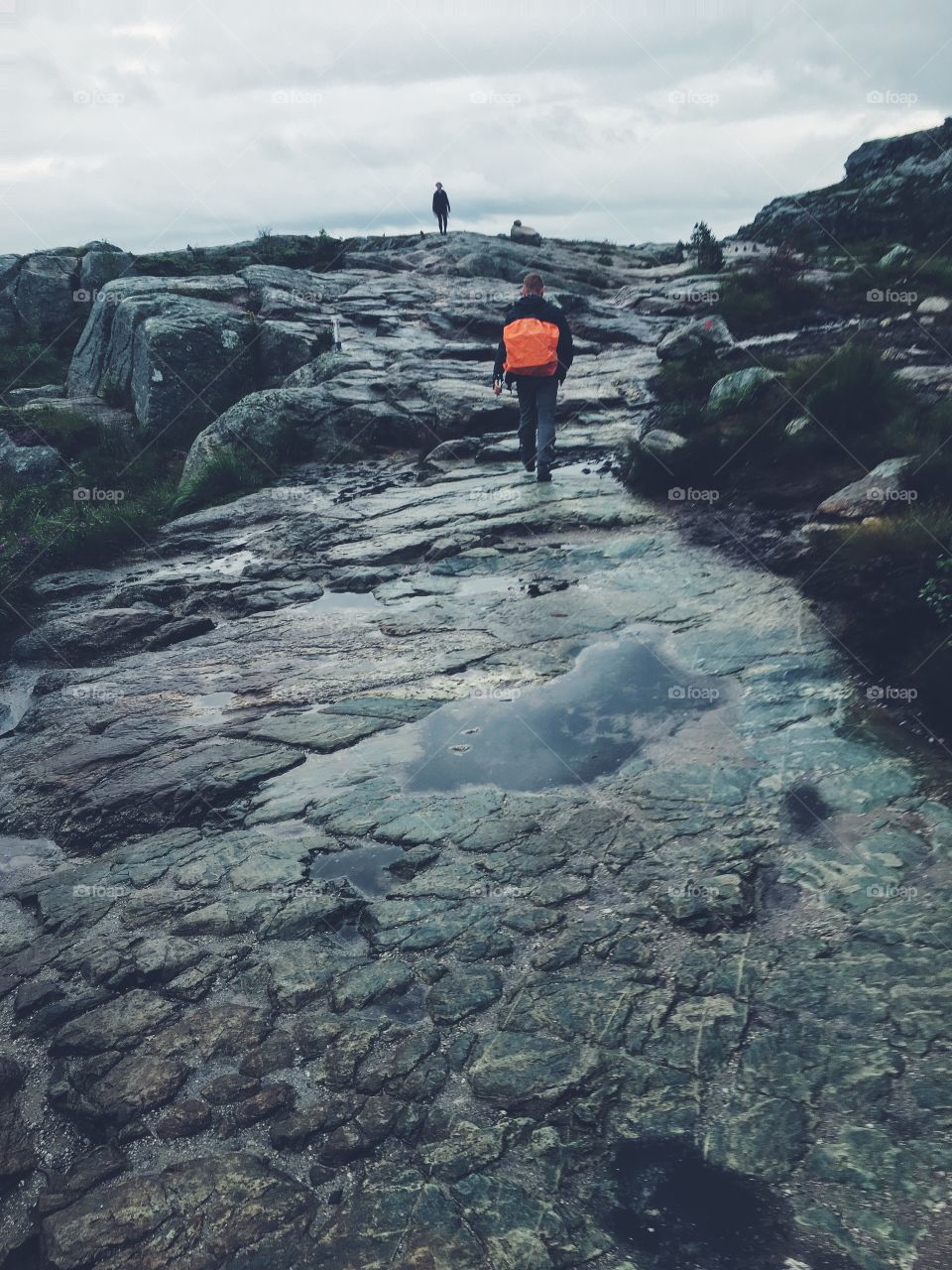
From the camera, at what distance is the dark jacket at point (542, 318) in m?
9.18

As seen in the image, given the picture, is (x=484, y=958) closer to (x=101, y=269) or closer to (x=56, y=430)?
(x=56, y=430)

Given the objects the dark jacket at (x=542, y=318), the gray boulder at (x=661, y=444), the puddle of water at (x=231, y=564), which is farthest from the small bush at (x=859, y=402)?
the puddle of water at (x=231, y=564)

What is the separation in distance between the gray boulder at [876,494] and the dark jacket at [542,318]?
372 centimetres

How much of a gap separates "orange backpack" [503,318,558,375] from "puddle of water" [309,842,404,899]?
653 centimetres

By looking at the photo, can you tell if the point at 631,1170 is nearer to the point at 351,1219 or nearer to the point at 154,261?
the point at 351,1219

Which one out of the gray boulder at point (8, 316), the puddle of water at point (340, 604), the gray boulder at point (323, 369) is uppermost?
the gray boulder at point (8, 316)

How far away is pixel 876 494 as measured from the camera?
6.23 meters

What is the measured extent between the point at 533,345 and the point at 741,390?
2.40m

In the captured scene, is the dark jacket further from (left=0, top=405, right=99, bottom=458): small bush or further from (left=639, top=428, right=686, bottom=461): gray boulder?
(left=0, top=405, right=99, bottom=458): small bush

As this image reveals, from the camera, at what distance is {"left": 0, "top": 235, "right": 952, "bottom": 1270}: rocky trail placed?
2.55m

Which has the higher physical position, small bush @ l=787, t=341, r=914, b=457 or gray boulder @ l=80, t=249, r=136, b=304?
gray boulder @ l=80, t=249, r=136, b=304

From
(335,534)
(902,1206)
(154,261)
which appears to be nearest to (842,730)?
(902,1206)

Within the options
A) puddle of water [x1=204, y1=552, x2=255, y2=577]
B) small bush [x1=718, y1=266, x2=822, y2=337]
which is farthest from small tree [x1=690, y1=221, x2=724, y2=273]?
puddle of water [x1=204, y1=552, x2=255, y2=577]

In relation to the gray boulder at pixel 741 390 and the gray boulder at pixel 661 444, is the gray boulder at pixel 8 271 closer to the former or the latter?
the gray boulder at pixel 661 444
